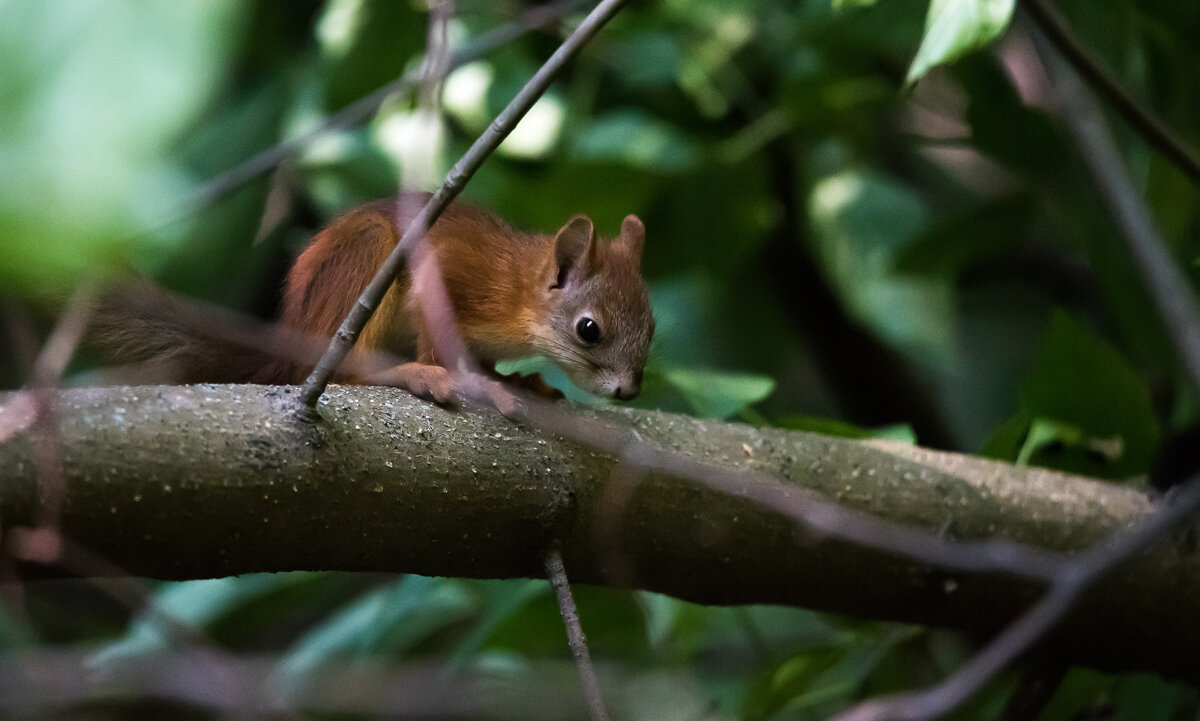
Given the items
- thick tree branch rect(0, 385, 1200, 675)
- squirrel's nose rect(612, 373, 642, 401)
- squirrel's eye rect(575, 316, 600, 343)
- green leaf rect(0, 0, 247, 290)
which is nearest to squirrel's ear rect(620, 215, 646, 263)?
squirrel's eye rect(575, 316, 600, 343)

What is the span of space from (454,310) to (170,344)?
0.79 meters

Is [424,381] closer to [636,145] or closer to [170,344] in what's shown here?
[170,344]

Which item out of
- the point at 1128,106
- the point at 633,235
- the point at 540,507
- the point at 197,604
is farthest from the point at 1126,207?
the point at 197,604

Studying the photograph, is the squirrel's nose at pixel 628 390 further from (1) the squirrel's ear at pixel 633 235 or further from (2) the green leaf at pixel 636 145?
(2) the green leaf at pixel 636 145

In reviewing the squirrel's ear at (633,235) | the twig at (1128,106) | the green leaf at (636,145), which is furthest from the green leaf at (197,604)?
the twig at (1128,106)

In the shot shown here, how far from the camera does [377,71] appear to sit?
2715mm

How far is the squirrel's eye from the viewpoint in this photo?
2.65m

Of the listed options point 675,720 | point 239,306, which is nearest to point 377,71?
point 239,306

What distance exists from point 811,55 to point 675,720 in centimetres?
217

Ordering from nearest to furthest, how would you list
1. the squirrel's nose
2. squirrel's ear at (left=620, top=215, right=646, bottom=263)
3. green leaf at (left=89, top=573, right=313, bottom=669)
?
1. the squirrel's nose
2. green leaf at (left=89, top=573, right=313, bottom=669)
3. squirrel's ear at (left=620, top=215, right=646, bottom=263)

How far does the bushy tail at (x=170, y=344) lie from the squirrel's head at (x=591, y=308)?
31.7 inches

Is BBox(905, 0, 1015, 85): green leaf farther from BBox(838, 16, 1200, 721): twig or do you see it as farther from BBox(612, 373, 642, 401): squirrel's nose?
BBox(612, 373, 642, 401): squirrel's nose

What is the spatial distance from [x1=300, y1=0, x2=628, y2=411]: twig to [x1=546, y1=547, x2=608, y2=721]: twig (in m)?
0.43

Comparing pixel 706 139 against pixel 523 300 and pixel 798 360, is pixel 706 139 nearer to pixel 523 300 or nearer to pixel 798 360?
pixel 523 300
